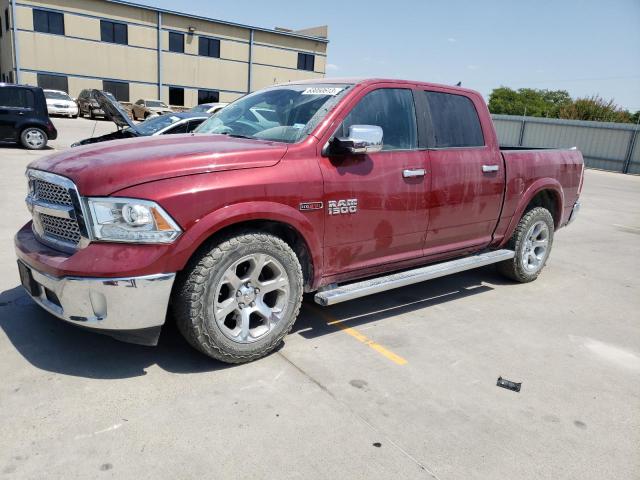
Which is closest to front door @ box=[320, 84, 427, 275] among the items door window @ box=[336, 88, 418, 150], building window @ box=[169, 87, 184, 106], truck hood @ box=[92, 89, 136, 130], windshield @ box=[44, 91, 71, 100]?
door window @ box=[336, 88, 418, 150]

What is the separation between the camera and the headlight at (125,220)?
2.94 m

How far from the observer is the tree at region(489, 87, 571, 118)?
298ft

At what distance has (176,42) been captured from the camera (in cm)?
3947

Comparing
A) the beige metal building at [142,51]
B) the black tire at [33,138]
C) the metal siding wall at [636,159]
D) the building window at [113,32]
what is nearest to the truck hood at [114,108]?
the black tire at [33,138]

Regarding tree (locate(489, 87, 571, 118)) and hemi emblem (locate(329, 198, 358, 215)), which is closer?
Result: hemi emblem (locate(329, 198, 358, 215))

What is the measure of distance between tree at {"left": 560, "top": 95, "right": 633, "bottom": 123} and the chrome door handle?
3428 cm

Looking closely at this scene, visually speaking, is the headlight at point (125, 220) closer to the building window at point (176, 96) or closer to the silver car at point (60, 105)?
the silver car at point (60, 105)

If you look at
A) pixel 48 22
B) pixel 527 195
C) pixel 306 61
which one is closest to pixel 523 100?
pixel 306 61

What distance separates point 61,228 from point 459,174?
3213mm

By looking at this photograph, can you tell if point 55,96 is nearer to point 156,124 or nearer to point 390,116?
point 156,124

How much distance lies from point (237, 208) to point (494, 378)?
2.08 m

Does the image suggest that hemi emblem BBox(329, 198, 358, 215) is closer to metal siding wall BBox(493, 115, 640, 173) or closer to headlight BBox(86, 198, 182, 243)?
headlight BBox(86, 198, 182, 243)

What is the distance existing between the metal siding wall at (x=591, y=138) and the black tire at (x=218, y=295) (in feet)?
75.1

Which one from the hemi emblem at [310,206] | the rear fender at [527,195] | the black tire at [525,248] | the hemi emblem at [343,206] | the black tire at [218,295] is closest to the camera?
the black tire at [218,295]
